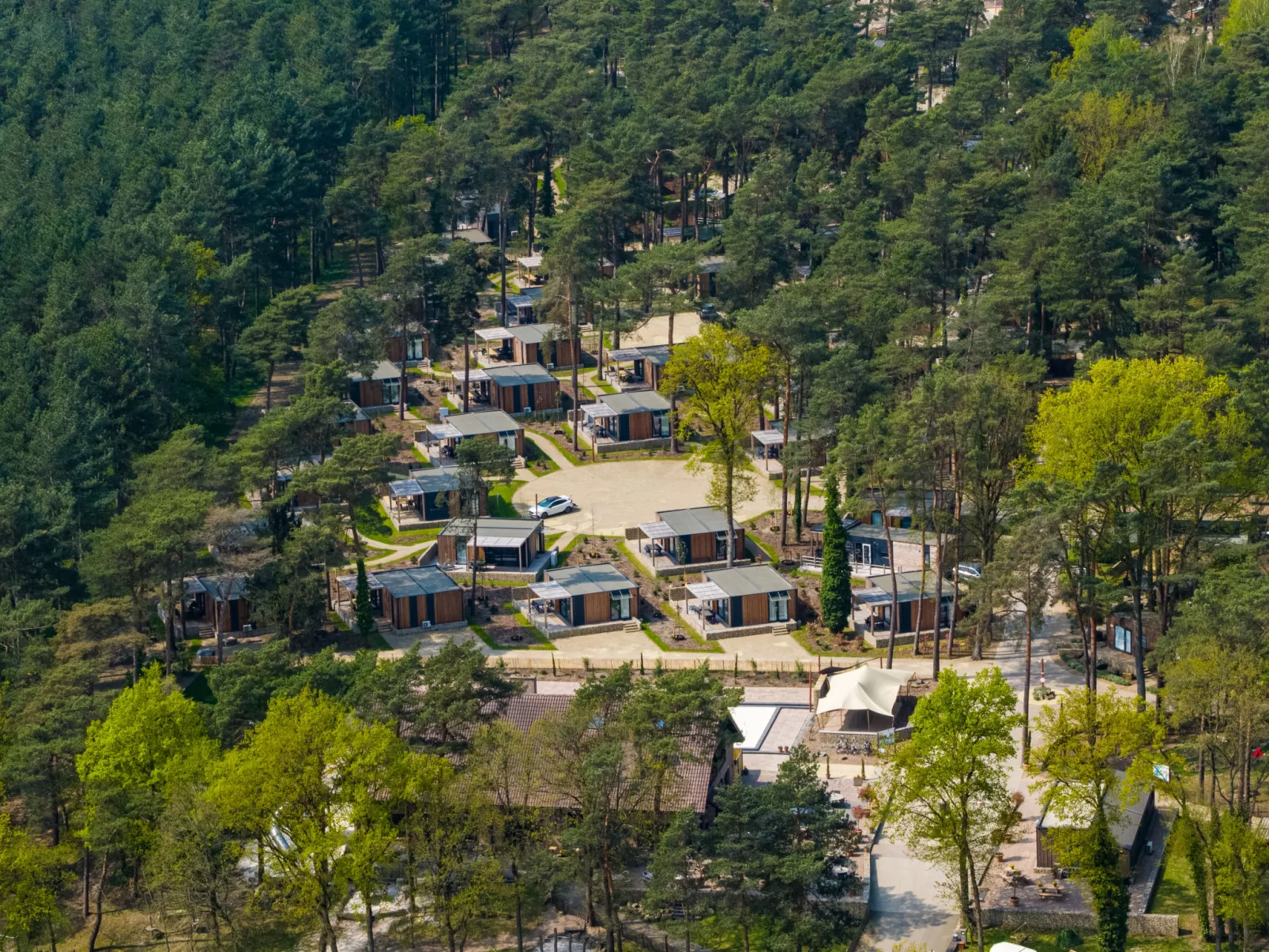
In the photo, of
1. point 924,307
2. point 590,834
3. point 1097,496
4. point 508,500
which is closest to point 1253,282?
point 924,307

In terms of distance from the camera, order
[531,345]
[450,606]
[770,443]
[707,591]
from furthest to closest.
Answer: [531,345], [770,443], [450,606], [707,591]

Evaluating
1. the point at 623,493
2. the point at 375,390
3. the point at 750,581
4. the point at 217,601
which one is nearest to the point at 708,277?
the point at 375,390

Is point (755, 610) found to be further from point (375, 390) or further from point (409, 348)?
point (409, 348)

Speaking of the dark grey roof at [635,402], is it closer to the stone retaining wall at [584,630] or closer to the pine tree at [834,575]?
the stone retaining wall at [584,630]

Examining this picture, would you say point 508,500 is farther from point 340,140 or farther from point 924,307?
point 340,140

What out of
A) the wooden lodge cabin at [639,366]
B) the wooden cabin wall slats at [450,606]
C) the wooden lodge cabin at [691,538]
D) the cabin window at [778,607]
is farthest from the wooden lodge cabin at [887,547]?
the wooden lodge cabin at [639,366]

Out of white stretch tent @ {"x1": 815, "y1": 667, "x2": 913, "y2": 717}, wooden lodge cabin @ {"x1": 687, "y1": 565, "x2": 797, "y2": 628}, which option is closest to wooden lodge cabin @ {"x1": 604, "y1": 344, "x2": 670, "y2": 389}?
wooden lodge cabin @ {"x1": 687, "y1": 565, "x2": 797, "y2": 628}
